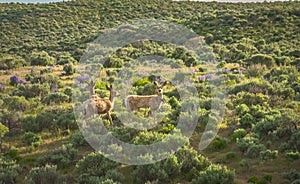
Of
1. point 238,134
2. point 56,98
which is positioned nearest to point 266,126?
point 238,134

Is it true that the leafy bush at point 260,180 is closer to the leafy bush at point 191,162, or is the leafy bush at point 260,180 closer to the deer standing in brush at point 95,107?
the leafy bush at point 191,162

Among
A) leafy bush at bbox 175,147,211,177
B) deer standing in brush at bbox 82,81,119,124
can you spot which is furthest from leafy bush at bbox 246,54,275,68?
leafy bush at bbox 175,147,211,177

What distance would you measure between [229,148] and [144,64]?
58.1 feet

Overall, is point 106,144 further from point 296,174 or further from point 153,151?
point 296,174

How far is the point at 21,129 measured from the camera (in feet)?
40.8

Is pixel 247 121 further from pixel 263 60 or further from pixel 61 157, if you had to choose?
pixel 263 60

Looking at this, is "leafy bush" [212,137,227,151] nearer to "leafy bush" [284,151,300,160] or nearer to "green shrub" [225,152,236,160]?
"green shrub" [225,152,236,160]

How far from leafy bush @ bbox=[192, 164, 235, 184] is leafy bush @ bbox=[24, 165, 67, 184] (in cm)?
317

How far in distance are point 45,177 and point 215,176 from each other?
3.98m

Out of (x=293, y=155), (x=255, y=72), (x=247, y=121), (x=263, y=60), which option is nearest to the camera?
(x=293, y=155)

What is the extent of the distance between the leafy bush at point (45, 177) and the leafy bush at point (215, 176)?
317cm

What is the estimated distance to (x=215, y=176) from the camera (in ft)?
25.9

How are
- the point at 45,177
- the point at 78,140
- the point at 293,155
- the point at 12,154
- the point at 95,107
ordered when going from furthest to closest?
the point at 95,107 → the point at 78,140 → the point at 12,154 → the point at 293,155 → the point at 45,177

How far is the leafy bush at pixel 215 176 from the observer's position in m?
7.88
